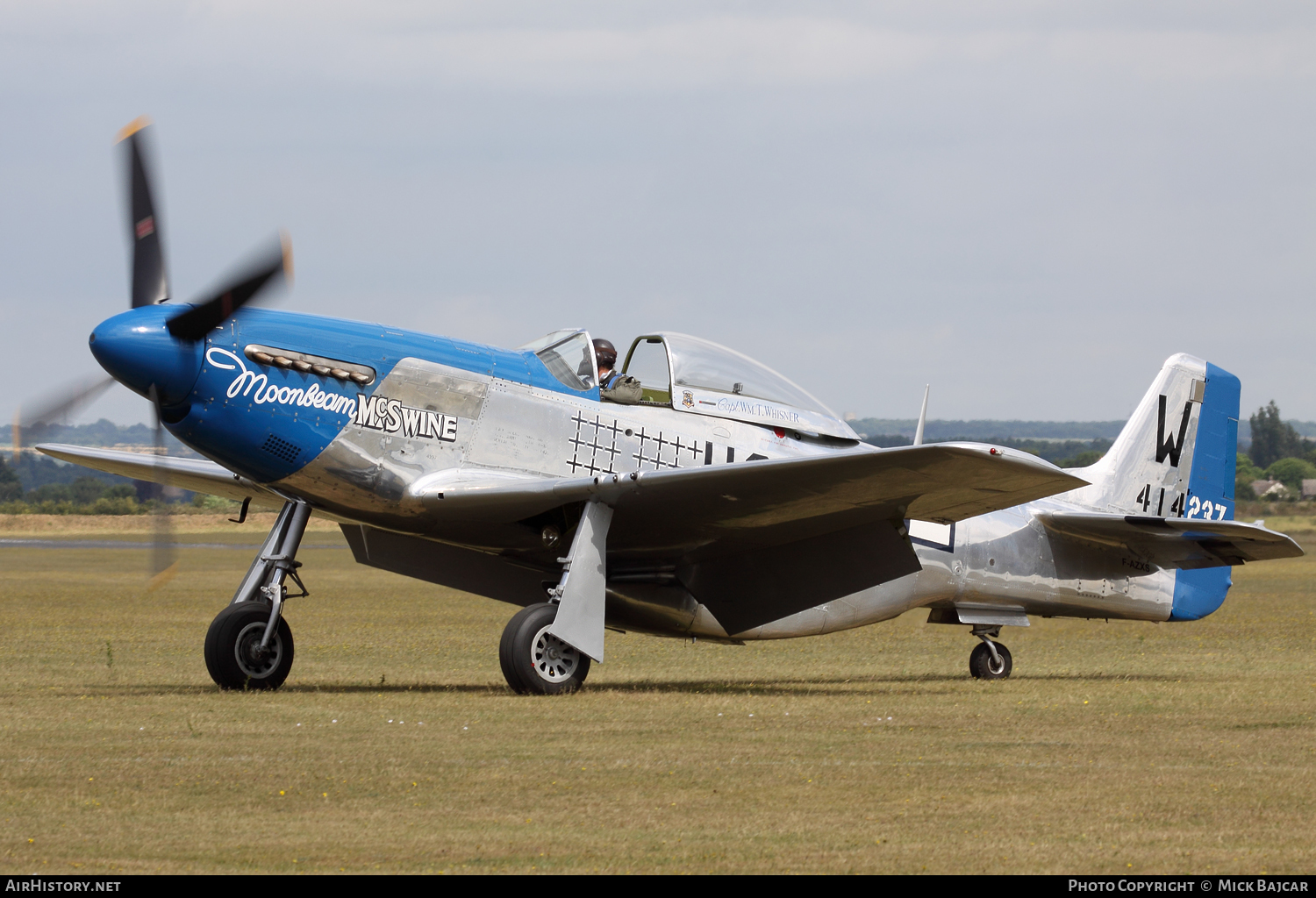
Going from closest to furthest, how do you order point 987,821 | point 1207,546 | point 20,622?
point 987,821
point 1207,546
point 20,622

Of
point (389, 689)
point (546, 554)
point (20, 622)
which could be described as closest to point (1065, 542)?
point (546, 554)

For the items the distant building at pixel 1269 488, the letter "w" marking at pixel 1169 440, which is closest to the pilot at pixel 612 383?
the letter "w" marking at pixel 1169 440

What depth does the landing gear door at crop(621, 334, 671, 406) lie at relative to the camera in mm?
11898

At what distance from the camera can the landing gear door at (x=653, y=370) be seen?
11.9 m

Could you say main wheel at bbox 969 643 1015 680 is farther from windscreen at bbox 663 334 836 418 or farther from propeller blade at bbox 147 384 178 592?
propeller blade at bbox 147 384 178 592

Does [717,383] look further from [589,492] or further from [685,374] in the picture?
[589,492]

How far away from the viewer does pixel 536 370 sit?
1159 cm

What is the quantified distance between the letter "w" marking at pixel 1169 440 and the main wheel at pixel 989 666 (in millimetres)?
2667

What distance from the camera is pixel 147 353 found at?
10109 millimetres

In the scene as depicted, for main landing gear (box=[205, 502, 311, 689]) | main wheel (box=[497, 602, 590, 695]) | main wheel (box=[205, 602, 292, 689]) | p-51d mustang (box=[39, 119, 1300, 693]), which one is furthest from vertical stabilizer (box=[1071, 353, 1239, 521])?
main wheel (box=[205, 602, 292, 689])

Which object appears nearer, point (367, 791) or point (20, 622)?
point (367, 791)

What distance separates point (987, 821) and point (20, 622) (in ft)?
53.6
